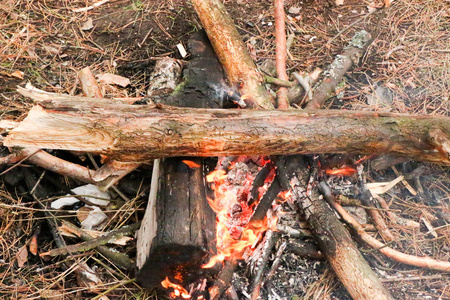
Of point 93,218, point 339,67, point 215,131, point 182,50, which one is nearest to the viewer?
point 215,131

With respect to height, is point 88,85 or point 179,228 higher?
point 88,85

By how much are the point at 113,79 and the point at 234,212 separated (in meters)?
1.92

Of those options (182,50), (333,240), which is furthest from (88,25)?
(333,240)

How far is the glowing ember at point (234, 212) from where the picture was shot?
280 centimetres

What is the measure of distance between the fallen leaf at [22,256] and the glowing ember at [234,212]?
1.47 meters

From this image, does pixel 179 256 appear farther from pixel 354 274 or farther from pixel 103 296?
pixel 354 274

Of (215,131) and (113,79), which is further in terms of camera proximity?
(113,79)

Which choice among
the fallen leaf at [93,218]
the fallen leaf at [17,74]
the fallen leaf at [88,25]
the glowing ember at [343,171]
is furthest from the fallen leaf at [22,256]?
the fallen leaf at [88,25]

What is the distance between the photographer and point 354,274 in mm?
2619

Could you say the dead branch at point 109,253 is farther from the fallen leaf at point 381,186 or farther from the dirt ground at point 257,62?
the fallen leaf at point 381,186

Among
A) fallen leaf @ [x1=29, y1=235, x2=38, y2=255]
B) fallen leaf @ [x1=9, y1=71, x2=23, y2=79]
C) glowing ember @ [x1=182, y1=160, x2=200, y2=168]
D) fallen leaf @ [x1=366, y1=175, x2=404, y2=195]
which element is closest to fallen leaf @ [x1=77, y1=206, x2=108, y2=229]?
fallen leaf @ [x1=29, y1=235, x2=38, y2=255]

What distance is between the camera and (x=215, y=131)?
2.61 m

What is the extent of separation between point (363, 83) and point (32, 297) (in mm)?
3688

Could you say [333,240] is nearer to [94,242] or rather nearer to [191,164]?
[191,164]
